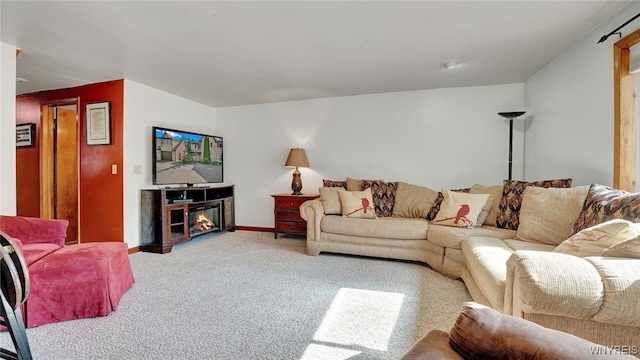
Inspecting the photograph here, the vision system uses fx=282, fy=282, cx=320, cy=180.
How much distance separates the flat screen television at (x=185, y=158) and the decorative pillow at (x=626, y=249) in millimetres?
Result: 4216

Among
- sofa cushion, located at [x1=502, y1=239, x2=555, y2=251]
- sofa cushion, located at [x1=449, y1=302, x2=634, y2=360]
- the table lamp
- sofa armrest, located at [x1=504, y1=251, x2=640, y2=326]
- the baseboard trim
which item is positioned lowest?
the baseboard trim

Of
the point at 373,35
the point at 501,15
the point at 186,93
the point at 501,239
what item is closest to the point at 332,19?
the point at 373,35

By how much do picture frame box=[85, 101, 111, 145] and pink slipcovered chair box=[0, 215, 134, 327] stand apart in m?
1.61

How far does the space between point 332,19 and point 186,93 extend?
285 cm

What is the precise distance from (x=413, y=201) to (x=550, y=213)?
149 centimetres

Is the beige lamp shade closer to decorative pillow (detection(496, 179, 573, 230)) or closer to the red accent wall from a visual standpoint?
the red accent wall

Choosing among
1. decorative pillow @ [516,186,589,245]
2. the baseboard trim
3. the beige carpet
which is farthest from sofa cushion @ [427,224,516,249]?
the baseboard trim

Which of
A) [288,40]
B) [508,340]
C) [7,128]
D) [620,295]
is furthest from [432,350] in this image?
[7,128]

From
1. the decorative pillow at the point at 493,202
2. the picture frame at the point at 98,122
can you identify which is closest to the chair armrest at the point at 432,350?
the decorative pillow at the point at 493,202

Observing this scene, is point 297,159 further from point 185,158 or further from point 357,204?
point 185,158

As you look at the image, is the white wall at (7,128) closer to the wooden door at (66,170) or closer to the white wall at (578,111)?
the wooden door at (66,170)

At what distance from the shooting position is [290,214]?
4180mm

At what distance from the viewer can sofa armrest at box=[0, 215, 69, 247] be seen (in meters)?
2.26

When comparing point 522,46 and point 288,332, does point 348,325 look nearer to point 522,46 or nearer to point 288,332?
point 288,332
